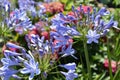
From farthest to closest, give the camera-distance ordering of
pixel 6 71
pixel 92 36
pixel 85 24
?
pixel 85 24 → pixel 92 36 → pixel 6 71

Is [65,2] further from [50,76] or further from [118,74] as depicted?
[118,74]

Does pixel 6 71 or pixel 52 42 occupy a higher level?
pixel 52 42

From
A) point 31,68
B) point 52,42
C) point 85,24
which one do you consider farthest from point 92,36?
point 31,68

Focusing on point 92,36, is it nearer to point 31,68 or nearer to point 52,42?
point 52,42

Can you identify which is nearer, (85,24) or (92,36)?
(92,36)

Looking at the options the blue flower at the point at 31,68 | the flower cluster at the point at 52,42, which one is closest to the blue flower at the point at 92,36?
the flower cluster at the point at 52,42

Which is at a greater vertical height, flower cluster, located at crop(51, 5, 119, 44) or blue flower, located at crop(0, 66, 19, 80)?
flower cluster, located at crop(51, 5, 119, 44)

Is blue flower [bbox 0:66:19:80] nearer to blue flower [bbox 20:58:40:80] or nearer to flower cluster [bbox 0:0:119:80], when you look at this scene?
flower cluster [bbox 0:0:119:80]

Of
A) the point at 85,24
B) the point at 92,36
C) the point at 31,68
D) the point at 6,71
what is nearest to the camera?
the point at 31,68

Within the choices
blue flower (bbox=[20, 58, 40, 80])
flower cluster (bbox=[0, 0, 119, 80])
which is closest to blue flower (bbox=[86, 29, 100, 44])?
flower cluster (bbox=[0, 0, 119, 80])

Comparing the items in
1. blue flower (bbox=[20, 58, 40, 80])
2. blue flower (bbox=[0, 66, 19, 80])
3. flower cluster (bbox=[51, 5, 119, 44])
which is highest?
flower cluster (bbox=[51, 5, 119, 44])

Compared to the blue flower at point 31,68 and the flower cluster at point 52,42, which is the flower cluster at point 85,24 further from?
the blue flower at point 31,68

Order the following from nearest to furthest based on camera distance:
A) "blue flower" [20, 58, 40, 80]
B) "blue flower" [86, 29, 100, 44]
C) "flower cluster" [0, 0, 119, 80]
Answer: "blue flower" [20, 58, 40, 80], "flower cluster" [0, 0, 119, 80], "blue flower" [86, 29, 100, 44]

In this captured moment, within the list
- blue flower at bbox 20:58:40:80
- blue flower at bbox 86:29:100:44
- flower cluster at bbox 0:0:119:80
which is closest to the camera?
blue flower at bbox 20:58:40:80
